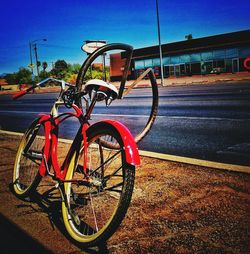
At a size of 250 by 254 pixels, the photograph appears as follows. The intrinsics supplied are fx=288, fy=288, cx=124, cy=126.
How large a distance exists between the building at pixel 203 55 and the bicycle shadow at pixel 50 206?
→ 4475 cm

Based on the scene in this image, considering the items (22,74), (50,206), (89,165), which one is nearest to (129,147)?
(89,165)

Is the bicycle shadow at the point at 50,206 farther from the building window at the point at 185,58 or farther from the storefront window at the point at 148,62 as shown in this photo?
the storefront window at the point at 148,62

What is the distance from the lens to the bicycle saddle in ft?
8.58

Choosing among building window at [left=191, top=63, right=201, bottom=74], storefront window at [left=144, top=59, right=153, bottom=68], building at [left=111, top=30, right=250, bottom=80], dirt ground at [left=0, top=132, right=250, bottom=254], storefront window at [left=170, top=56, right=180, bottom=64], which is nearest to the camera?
dirt ground at [left=0, top=132, right=250, bottom=254]

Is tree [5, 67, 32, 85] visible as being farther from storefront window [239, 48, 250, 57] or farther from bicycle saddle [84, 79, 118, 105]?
bicycle saddle [84, 79, 118, 105]

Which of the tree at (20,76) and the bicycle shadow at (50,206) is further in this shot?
the tree at (20,76)

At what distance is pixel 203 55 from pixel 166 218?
47759mm

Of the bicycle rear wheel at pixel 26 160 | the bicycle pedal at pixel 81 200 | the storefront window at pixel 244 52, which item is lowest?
the bicycle pedal at pixel 81 200

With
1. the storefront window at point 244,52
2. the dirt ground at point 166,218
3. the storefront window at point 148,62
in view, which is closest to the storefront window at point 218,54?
the storefront window at point 244,52

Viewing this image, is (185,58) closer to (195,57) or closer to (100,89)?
(195,57)

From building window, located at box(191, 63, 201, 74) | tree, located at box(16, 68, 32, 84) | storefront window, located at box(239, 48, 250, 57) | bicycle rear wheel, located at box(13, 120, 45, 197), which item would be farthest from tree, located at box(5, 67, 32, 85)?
bicycle rear wheel, located at box(13, 120, 45, 197)

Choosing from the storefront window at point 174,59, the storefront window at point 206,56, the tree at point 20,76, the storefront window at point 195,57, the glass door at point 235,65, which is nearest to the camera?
the glass door at point 235,65

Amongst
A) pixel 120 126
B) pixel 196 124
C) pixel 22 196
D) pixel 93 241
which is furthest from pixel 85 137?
pixel 196 124

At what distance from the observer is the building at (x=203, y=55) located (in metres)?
43.4
